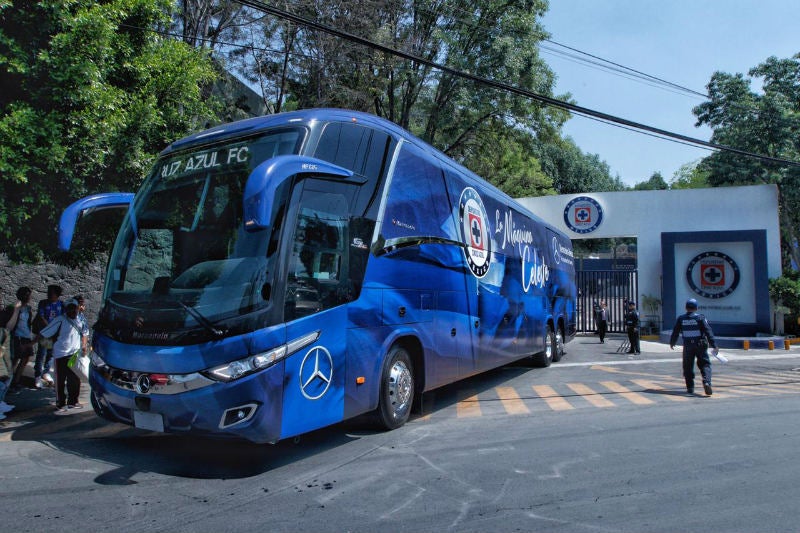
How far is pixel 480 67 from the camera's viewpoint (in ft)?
66.1

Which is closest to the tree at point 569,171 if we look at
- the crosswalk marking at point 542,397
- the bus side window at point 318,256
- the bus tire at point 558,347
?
the bus tire at point 558,347

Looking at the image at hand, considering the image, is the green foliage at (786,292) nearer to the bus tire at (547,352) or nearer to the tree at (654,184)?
the bus tire at (547,352)

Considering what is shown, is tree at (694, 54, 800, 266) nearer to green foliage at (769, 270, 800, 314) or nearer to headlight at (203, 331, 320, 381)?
green foliage at (769, 270, 800, 314)

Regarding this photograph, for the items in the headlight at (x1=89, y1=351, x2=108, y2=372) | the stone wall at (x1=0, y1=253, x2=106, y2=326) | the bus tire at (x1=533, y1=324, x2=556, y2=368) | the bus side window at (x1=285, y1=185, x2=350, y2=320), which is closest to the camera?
the bus side window at (x1=285, y1=185, x2=350, y2=320)

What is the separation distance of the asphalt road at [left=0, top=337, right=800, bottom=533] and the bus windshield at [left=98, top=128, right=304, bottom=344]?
1.38 m

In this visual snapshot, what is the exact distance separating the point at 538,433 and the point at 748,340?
49.2 feet

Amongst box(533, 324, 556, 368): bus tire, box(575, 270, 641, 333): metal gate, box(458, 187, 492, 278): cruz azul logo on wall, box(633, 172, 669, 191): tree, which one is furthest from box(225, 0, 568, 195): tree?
box(633, 172, 669, 191): tree

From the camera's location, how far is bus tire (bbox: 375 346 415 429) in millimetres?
6430

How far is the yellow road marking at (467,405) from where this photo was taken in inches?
315

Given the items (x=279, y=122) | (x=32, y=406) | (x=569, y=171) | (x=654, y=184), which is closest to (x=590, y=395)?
(x=279, y=122)

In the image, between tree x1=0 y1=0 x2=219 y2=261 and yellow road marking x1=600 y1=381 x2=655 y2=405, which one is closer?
tree x1=0 y1=0 x2=219 y2=261

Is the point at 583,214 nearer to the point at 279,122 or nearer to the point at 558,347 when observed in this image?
the point at 558,347

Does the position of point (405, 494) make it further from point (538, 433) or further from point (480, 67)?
point (480, 67)

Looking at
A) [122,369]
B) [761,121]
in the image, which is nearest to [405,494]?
[122,369]
